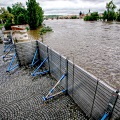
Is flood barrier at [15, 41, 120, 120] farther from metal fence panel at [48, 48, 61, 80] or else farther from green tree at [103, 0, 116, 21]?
green tree at [103, 0, 116, 21]

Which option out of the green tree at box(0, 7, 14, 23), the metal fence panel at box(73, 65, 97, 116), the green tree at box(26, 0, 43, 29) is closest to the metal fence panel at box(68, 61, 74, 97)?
the metal fence panel at box(73, 65, 97, 116)

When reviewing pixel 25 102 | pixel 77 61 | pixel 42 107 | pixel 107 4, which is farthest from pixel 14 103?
pixel 107 4

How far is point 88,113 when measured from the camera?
3.86 meters

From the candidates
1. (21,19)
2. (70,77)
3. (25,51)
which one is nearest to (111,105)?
(70,77)

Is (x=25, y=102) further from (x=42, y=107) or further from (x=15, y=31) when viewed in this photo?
(x=15, y=31)

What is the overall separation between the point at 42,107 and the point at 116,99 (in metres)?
2.99

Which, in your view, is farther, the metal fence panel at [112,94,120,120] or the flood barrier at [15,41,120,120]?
the flood barrier at [15,41,120,120]

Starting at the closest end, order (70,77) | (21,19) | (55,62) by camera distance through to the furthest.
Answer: (70,77) → (55,62) → (21,19)

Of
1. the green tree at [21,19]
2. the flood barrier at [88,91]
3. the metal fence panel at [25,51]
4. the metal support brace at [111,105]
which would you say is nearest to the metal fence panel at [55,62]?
the flood barrier at [88,91]

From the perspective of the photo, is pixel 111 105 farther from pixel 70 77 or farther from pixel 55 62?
pixel 55 62

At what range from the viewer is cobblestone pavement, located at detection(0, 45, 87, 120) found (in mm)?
3979

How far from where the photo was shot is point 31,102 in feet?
15.1

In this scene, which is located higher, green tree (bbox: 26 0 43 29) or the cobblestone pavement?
green tree (bbox: 26 0 43 29)

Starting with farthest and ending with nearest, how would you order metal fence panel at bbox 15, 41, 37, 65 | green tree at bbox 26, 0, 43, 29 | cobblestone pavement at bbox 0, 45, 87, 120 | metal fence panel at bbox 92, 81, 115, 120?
green tree at bbox 26, 0, 43, 29, metal fence panel at bbox 15, 41, 37, 65, cobblestone pavement at bbox 0, 45, 87, 120, metal fence panel at bbox 92, 81, 115, 120
